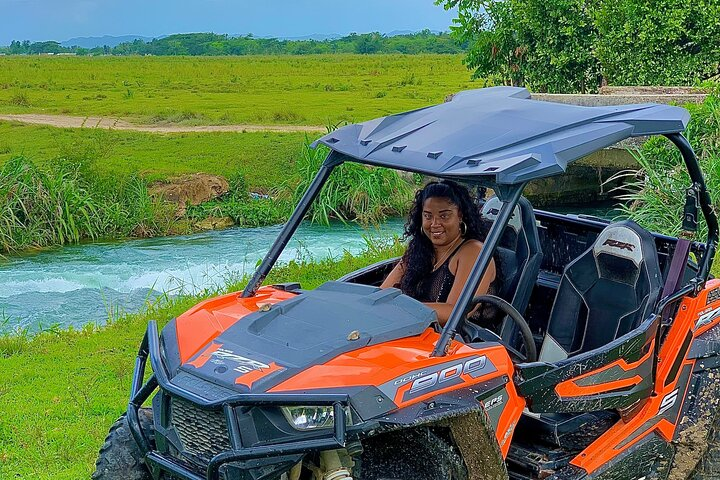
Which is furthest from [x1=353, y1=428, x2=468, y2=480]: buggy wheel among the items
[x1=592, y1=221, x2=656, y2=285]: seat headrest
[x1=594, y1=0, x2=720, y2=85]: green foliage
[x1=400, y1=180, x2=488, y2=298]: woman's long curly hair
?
[x1=594, y1=0, x2=720, y2=85]: green foliage

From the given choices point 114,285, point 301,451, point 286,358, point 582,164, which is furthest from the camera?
point 582,164

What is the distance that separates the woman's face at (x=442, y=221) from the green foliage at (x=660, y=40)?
39.9 feet

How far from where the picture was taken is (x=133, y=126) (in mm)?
29719

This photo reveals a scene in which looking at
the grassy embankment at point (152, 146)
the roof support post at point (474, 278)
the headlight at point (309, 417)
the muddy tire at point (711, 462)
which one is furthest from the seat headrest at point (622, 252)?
the grassy embankment at point (152, 146)

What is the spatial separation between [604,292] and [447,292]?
746 mm

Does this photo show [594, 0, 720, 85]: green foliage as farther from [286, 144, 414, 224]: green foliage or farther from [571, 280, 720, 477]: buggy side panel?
[571, 280, 720, 477]: buggy side panel

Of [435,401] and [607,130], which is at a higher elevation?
[607,130]

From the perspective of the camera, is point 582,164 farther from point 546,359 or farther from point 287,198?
point 546,359

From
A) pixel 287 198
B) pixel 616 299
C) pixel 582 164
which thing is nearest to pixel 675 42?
A: pixel 582 164

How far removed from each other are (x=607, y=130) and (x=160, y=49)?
420 ft

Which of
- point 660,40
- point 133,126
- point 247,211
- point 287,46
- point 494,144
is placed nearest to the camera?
point 494,144

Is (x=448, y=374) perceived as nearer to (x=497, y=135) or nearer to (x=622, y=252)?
(x=497, y=135)

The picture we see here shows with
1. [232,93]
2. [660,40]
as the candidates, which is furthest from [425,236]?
[232,93]

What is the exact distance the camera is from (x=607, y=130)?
3994 mm
